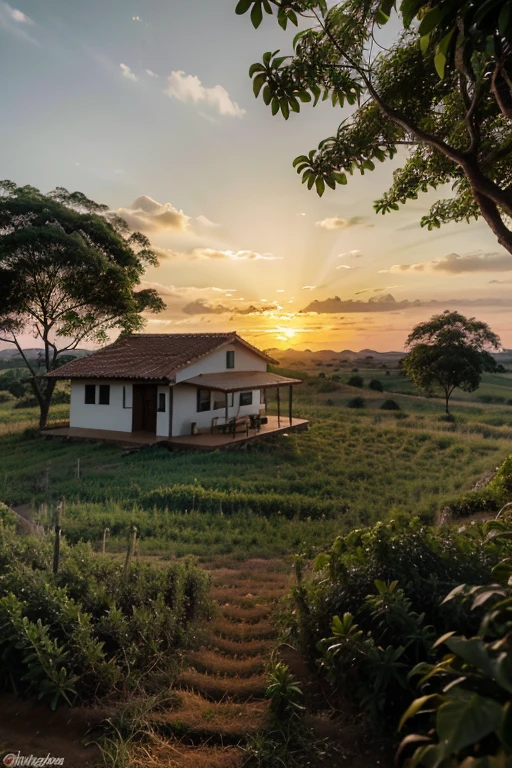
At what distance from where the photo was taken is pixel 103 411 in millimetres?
22672

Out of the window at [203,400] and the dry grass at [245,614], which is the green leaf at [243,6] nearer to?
the dry grass at [245,614]

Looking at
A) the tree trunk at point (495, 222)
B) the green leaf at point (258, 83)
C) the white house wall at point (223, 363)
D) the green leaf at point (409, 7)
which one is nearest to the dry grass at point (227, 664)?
the tree trunk at point (495, 222)

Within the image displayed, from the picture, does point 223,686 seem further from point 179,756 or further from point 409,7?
point 409,7

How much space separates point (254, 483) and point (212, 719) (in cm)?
968

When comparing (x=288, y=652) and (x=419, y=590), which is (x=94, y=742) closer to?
(x=288, y=652)

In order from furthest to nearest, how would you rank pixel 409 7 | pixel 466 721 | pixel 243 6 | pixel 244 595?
pixel 244 595 < pixel 243 6 < pixel 409 7 < pixel 466 721

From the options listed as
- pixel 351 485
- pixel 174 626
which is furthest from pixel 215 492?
pixel 174 626

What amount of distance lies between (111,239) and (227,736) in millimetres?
25567

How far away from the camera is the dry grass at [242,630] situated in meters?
4.88

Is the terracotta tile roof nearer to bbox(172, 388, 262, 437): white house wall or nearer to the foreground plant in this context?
bbox(172, 388, 262, 437): white house wall

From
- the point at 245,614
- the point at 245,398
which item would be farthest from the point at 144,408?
the point at 245,614

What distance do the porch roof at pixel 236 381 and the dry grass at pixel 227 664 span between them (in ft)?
53.9

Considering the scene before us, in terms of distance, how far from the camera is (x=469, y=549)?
362 centimetres

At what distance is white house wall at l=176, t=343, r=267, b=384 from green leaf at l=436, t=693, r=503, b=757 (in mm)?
19405
